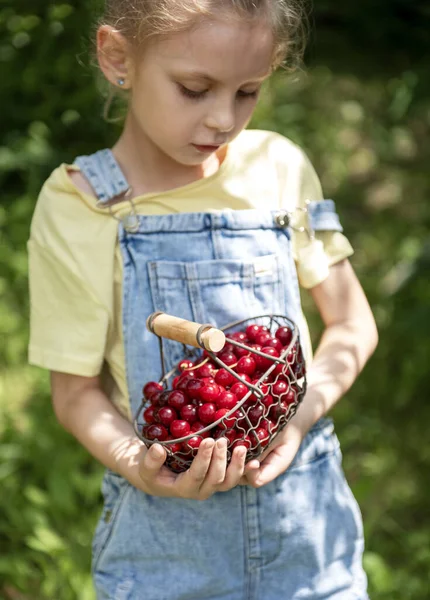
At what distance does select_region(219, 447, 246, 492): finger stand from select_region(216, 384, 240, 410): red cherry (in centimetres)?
7

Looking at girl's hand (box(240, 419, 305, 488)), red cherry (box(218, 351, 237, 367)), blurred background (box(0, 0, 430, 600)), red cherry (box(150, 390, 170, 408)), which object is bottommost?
blurred background (box(0, 0, 430, 600))

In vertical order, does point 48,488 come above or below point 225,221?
below

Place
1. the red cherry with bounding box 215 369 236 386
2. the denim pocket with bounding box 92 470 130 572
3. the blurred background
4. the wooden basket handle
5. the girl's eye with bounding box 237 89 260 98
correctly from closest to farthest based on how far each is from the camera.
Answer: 1. the wooden basket handle
2. the red cherry with bounding box 215 369 236 386
3. the girl's eye with bounding box 237 89 260 98
4. the denim pocket with bounding box 92 470 130 572
5. the blurred background

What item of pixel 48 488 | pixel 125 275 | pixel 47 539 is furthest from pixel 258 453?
pixel 48 488

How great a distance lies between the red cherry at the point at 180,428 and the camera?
1407 mm

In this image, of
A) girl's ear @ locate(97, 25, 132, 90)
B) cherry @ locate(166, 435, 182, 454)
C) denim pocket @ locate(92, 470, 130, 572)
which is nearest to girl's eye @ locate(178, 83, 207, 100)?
girl's ear @ locate(97, 25, 132, 90)

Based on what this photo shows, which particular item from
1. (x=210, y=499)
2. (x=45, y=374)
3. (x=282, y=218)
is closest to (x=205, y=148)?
(x=282, y=218)

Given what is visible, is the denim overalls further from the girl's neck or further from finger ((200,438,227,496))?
finger ((200,438,227,496))

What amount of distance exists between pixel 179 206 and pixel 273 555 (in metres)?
0.70

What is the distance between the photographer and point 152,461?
142 cm

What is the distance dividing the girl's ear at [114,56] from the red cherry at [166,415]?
0.64 metres

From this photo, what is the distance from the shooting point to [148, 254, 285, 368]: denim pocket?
1631mm

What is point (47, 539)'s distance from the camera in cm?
260

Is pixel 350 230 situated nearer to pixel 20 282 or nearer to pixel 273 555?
pixel 20 282
